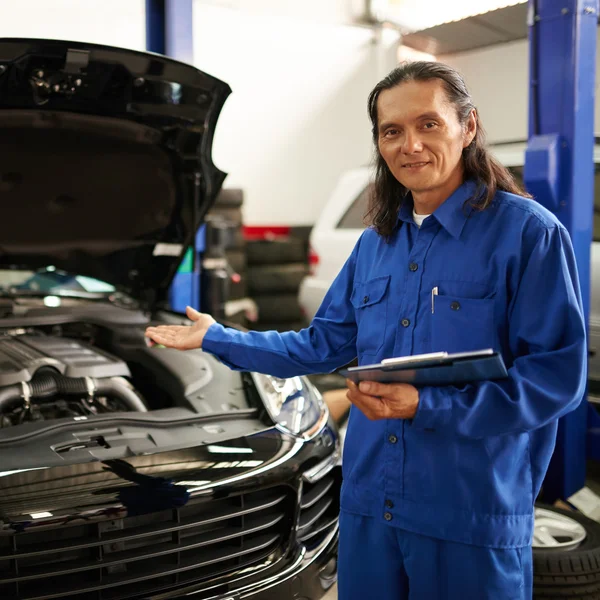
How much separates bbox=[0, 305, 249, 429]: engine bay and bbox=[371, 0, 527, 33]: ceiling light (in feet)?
21.5

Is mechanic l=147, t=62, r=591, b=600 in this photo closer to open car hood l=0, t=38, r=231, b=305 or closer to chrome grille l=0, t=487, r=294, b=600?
chrome grille l=0, t=487, r=294, b=600

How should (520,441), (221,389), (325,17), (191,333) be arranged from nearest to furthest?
(520,441), (191,333), (221,389), (325,17)

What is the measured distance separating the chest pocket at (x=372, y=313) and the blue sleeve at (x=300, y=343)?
111 millimetres

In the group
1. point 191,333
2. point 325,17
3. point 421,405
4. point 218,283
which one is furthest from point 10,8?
point 421,405

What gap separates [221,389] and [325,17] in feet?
22.6

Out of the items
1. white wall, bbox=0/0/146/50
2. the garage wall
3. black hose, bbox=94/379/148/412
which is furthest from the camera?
the garage wall

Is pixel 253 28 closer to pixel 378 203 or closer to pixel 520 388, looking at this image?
pixel 378 203

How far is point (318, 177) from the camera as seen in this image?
8.29 m

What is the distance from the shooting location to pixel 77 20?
609 centimetres

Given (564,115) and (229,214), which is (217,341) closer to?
(564,115)

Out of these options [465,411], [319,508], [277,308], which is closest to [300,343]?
[465,411]

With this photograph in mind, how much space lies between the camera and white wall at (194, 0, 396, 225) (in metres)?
7.29

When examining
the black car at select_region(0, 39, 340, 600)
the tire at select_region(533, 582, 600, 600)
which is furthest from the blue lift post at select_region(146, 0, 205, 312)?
the tire at select_region(533, 582, 600, 600)

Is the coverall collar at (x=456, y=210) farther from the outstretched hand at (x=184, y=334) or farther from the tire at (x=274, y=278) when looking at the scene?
the tire at (x=274, y=278)
